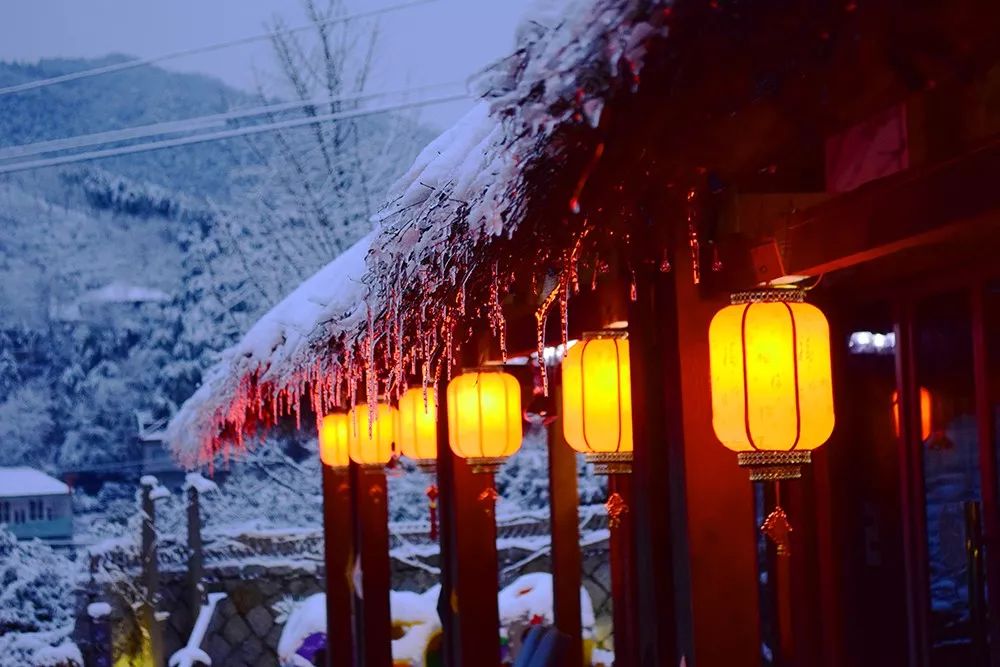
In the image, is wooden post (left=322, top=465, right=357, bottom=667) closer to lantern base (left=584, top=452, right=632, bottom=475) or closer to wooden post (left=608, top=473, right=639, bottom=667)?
wooden post (left=608, top=473, right=639, bottom=667)

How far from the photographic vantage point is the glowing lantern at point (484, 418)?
5.91 metres

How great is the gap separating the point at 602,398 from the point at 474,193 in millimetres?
1912

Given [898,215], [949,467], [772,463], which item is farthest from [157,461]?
[898,215]

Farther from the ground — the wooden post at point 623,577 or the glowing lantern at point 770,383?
the glowing lantern at point 770,383

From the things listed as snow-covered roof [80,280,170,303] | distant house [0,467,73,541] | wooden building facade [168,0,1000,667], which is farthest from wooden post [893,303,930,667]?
snow-covered roof [80,280,170,303]

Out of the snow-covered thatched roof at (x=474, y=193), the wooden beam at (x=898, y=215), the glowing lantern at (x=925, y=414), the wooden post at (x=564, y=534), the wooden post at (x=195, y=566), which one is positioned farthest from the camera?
→ the wooden post at (x=195, y=566)

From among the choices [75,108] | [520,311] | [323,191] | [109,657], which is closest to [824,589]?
[520,311]

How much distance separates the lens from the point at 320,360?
6047mm

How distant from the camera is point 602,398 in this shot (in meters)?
4.61

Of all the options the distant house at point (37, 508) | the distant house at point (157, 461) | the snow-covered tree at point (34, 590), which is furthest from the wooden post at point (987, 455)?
the distant house at point (37, 508)

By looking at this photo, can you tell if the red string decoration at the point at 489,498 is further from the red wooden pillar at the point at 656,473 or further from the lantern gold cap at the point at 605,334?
the red wooden pillar at the point at 656,473

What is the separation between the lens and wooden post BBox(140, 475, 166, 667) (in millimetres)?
16078

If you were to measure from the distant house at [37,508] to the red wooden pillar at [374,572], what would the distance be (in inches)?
498

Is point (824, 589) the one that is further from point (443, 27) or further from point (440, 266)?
point (443, 27)
